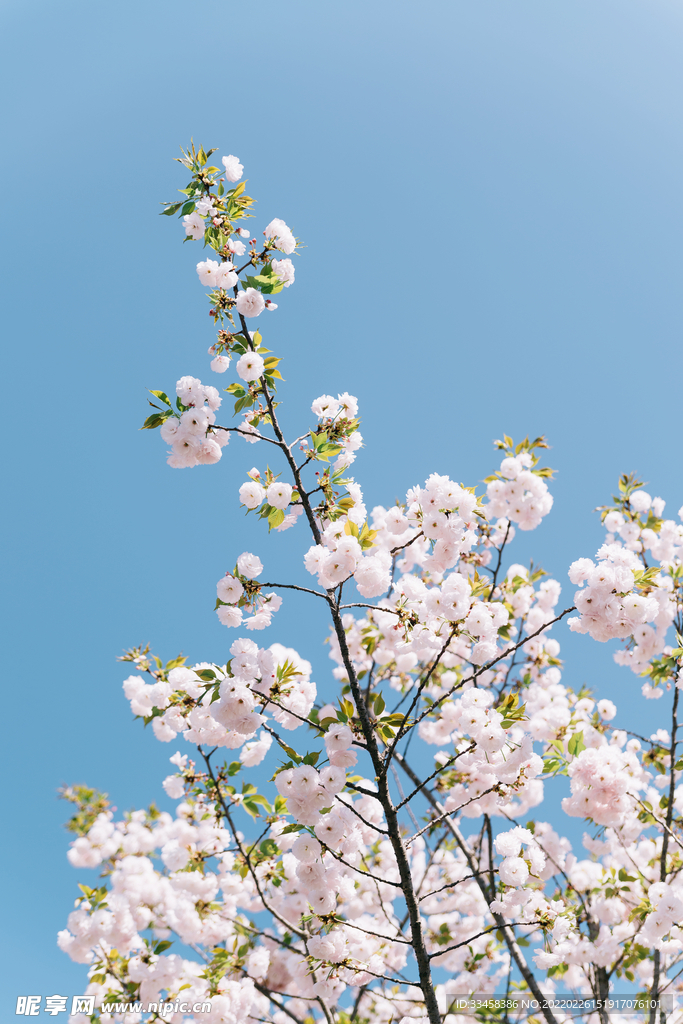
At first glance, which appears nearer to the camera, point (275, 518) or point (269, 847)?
point (275, 518)

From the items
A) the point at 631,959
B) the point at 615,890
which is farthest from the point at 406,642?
the point at 631,959

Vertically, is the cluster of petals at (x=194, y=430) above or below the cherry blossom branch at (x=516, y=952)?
above

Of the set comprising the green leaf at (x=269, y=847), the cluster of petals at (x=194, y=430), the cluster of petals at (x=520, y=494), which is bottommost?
the green leaf at (x=269, y=847)

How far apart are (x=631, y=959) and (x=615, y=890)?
570 millimetres

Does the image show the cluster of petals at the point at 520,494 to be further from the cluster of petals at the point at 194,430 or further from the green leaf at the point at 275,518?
the cluster of petals at the point at 194,430

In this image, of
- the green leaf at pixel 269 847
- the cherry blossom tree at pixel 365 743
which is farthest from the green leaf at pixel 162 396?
the green leaf at pixel 269 847

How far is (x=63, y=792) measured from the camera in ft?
23.0

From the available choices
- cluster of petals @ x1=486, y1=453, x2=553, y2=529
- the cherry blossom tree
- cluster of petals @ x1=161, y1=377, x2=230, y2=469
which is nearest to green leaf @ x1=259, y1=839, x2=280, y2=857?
the cherry blossom tree

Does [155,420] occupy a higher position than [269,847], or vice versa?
[155,420]

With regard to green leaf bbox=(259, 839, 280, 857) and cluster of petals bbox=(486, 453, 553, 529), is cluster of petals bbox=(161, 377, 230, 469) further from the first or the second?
cluster of petals bbox=(486, 453, 553, 529)

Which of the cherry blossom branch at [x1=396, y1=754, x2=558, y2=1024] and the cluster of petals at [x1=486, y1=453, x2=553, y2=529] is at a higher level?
the cluster of petals at [x1=486, y1=453, x2=553, y2=529]

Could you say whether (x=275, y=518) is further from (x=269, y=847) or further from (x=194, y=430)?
(x=269, y=847)

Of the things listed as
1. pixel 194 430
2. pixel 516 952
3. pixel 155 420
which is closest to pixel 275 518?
pixel 194 430

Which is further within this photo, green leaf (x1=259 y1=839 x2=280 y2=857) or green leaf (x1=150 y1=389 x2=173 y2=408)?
green leaf (x1=259 y1=839 x2=280 y2=857)
